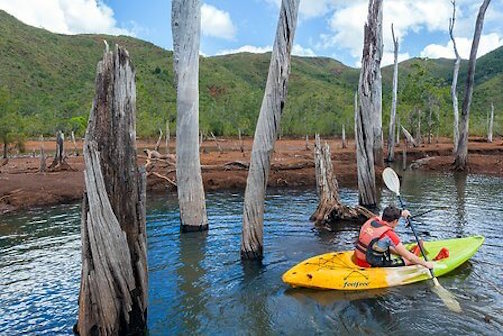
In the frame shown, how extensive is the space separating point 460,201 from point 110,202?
47.7 ft

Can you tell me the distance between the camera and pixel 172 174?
19.3m

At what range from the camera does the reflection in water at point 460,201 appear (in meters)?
12.4

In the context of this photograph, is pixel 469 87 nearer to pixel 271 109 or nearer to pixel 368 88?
pixel 368 88

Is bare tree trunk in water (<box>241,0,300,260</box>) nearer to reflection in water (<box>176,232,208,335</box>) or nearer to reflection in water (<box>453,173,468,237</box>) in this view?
reflection in water (<box>176,232,208,335</box>)

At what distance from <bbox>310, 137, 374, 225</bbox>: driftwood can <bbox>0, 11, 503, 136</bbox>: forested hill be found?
1007 inches

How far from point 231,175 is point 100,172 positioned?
47.7ft

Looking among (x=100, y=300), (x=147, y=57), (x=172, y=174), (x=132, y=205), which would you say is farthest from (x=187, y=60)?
(x=147, y=57)

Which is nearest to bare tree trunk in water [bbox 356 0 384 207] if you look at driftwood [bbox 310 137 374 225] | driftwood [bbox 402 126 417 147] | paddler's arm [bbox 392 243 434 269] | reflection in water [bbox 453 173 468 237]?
driftwood [bbox 310 137 374 225]

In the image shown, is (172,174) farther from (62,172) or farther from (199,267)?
(199,267)

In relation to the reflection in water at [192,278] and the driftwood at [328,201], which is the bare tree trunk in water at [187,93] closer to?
the reflection in water at [192,278]

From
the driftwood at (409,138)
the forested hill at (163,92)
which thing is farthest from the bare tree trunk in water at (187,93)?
the driftwood at (409,138)

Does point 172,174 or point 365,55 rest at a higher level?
point 365,55

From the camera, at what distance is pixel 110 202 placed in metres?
5.31

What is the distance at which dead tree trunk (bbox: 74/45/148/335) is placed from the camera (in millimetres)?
5188
